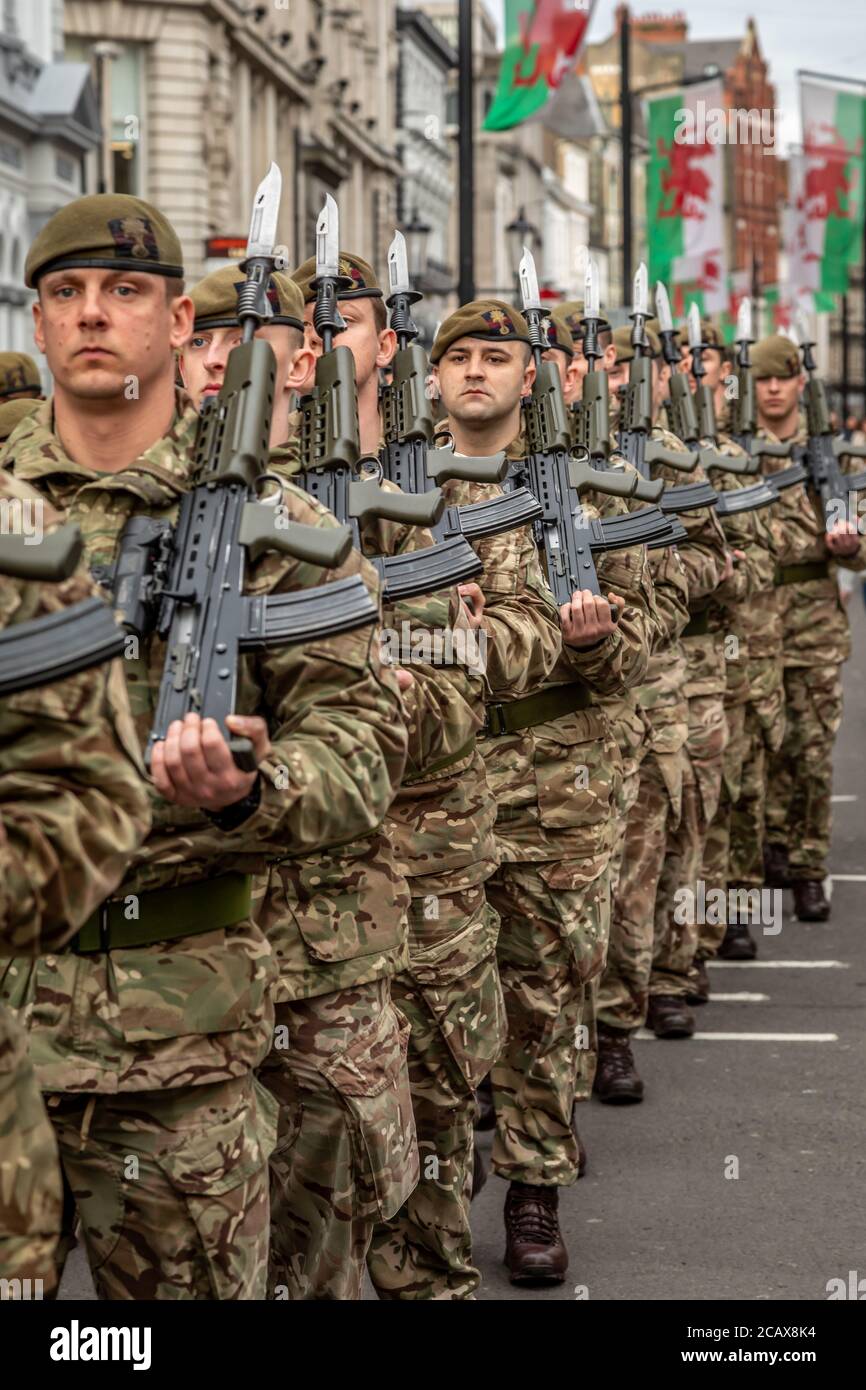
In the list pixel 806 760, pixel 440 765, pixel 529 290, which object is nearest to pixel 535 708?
pixel 440 765


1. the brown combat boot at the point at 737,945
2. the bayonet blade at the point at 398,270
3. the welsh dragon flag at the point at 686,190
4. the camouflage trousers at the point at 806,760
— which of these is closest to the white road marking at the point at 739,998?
the brown combat boot at the point at 737,945

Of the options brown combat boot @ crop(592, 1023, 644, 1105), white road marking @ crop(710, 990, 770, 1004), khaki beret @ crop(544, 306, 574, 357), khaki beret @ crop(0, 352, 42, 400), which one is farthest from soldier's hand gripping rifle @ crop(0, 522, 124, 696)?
white road marking @ crop(710, 990, 770, 1004)

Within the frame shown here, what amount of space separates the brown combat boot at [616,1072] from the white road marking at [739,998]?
1.51 m

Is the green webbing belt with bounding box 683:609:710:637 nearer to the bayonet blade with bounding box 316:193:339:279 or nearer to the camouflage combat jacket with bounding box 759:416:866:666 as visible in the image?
the camouflage combat jacket with bounding box 759:416:866:666

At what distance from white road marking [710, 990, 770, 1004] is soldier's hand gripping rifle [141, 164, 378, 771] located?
6.00 meters

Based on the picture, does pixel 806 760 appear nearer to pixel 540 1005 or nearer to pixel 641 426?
pixel 641 426

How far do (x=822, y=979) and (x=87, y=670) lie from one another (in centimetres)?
723

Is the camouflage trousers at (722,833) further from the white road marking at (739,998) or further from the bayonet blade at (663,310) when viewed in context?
the bayonet blade at (663,310)

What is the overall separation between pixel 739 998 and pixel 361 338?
4618 millimetres

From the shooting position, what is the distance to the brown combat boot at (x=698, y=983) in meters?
9.22

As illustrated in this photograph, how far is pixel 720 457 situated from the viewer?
9867 mm

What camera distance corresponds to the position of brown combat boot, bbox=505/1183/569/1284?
5.93 m

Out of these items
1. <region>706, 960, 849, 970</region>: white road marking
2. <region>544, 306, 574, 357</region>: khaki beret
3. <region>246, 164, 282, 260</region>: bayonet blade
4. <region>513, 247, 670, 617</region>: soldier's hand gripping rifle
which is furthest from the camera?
<region>706, 960, 849, 970</region>: white road marking
